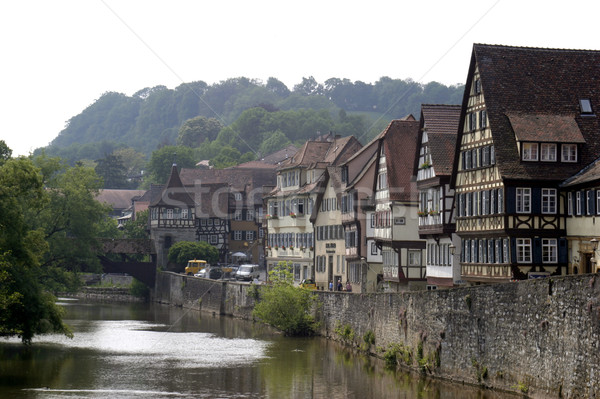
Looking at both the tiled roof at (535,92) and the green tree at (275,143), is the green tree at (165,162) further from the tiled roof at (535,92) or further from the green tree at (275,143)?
the tiled roof at (535,92)

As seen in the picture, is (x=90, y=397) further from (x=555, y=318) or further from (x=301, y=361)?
(x=555, y=318)

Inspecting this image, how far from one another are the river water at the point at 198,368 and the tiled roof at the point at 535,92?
33.9 ft

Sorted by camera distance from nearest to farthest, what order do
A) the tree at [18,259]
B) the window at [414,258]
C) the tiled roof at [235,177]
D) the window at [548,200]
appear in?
the tree at [18,259], the window at [548,200], the window at [414,258], the tiled roof at [235,177]

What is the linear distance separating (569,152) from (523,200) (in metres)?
2.79

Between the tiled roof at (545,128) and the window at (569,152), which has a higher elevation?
the tiled roof at (545,128)

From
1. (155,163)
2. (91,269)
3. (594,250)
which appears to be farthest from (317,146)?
(155,163)

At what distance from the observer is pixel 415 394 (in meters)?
35.7

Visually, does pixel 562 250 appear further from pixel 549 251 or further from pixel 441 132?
pixel 441 132

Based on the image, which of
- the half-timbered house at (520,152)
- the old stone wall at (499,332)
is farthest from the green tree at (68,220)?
the half-timbered house at (520,152)

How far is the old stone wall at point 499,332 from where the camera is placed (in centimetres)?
2739

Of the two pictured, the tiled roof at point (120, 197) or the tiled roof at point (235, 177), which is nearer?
the tiled roof at point (235, 177)

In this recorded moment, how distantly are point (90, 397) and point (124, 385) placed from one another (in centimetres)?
331

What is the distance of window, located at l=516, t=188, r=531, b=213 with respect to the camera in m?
42.5

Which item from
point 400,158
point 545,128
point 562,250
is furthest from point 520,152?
point 400,158
